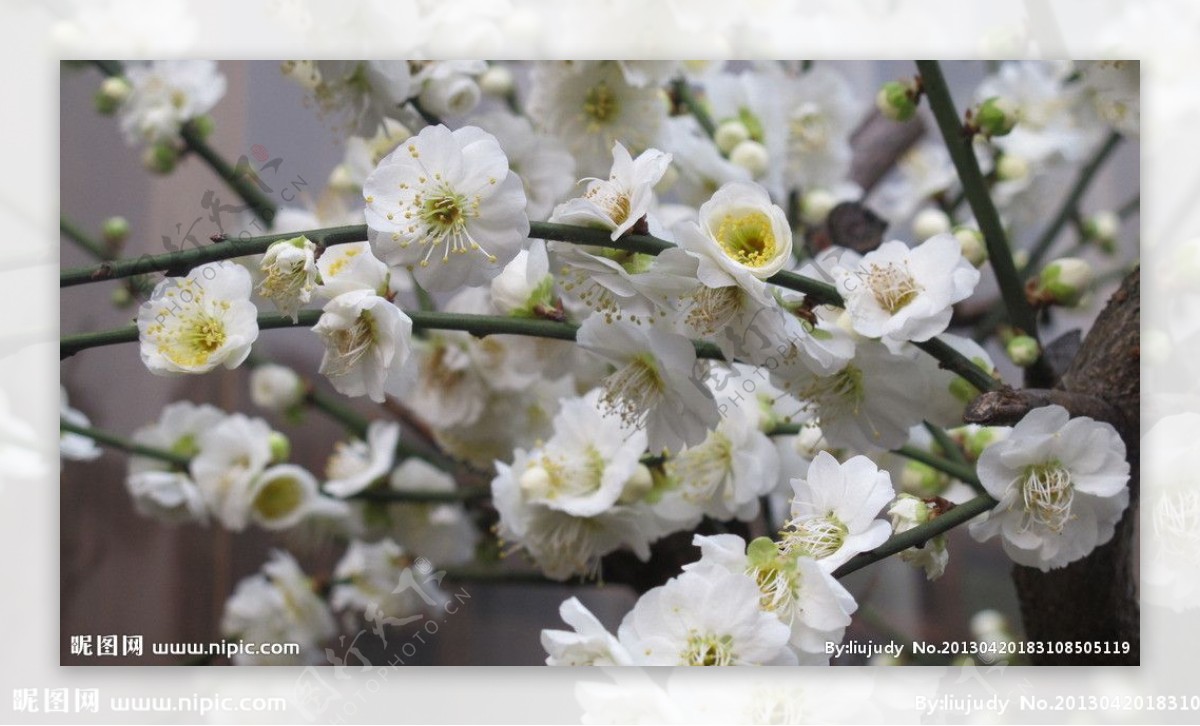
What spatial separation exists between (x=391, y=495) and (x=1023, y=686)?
49 centimetres

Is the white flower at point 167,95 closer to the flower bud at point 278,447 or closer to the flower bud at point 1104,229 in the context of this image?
the flower bud at point 278,447

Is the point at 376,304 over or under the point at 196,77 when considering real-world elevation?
under

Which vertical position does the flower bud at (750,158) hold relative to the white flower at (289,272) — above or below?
above

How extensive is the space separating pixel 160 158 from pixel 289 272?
0.39 metres

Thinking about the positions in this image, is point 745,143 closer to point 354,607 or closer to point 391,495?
point 391,495

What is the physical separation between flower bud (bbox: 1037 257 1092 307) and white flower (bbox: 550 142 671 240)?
1.02ft

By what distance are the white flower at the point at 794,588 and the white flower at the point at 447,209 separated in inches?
7.1

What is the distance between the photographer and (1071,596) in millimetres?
730

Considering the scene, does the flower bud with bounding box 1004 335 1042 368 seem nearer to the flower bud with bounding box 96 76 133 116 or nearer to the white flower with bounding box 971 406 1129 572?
the white flower with bounding box 971 406 1129 572

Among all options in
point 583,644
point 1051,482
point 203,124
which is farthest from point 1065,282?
point 203,124

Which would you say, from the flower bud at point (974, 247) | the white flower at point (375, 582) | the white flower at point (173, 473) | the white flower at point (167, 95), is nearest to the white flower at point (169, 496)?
the white flower at point (173, 473)

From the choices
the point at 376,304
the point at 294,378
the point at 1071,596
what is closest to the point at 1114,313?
the point at 1071,596

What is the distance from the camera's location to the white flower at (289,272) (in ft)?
1.71

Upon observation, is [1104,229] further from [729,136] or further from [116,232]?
[116,232]
